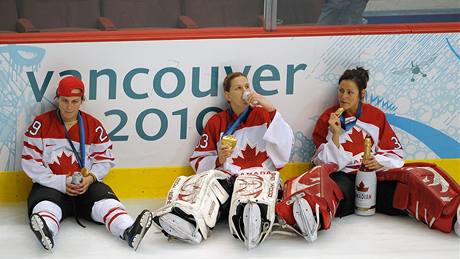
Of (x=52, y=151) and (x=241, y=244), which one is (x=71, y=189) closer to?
(x=52, y=151)

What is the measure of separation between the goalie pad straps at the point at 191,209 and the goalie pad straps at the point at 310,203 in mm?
284

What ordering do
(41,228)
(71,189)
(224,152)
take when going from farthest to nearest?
(224,152) < (71,189) < (41,228)

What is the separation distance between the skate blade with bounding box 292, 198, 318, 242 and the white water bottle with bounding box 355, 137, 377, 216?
0.40 meters

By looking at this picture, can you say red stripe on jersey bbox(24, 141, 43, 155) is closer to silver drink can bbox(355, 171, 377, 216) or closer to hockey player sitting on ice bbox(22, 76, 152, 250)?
hockey player sitting on ice bbox(22, 76, 152, 250)

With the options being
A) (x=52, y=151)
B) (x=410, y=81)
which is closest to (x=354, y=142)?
(x=410, y=81)

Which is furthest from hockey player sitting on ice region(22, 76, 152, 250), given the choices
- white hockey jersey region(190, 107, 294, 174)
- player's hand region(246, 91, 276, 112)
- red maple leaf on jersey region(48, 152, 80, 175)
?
player's hand region(246, 91, 276, 112)

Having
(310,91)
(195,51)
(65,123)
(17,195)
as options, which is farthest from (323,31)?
(17,195)

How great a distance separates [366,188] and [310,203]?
0.40 meters

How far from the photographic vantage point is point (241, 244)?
3.92 metres

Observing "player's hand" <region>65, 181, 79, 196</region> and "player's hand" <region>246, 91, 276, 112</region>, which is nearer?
"player's hand" <region>65, 181, 79, 196</region>

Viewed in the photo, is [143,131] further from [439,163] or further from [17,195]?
[439,163]

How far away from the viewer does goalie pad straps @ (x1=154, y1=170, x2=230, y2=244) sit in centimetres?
386

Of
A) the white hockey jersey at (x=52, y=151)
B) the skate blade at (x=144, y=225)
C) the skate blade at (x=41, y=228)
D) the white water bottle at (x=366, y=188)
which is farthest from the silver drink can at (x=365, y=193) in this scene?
the skate blade at (x=41, y=228)

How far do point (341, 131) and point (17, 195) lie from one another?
1533mm
